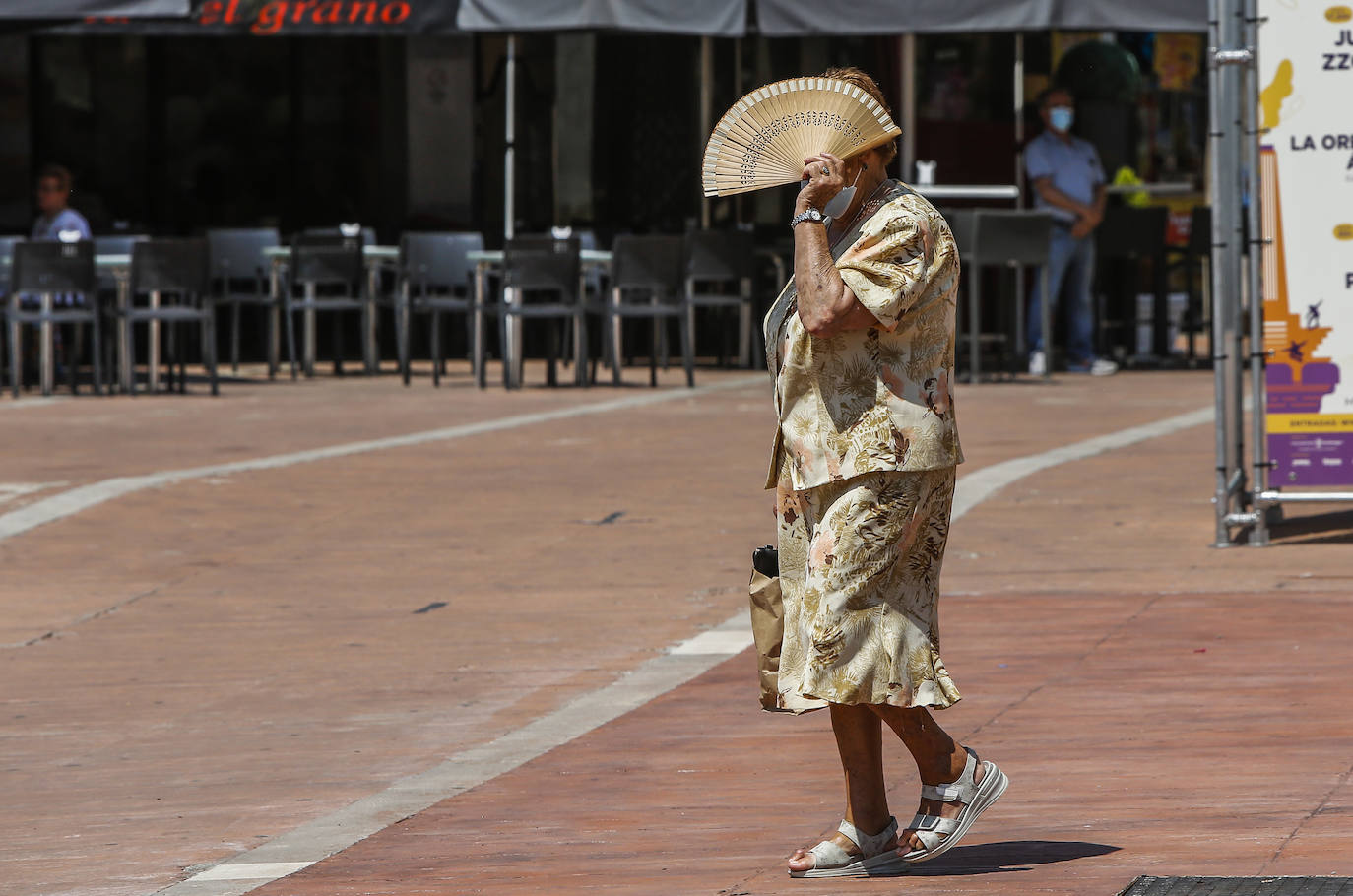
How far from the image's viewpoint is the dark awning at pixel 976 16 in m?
17.9

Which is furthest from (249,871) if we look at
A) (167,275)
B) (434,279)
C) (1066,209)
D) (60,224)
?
(1066,209)

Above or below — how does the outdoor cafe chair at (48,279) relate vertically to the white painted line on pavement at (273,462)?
above

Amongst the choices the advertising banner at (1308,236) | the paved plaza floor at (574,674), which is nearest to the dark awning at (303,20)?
the paved plaza floor at (574,674)

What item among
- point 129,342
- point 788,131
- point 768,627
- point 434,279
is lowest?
point 768,627

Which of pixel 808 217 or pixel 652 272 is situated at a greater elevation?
pixel 808 217

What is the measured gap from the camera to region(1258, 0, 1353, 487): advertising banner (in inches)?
377

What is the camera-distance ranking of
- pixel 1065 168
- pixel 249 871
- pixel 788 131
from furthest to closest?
1. pixel 1065 168
2. pixel 249 871
3. pixel 788 131

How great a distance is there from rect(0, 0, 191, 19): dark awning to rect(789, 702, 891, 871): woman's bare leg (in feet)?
46.2

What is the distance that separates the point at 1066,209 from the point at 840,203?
1469 cm

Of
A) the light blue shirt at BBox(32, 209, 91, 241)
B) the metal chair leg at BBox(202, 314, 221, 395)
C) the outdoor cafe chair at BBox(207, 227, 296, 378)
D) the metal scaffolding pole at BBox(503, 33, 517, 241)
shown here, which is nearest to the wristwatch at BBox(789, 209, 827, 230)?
the metal chair leg at BBox(202, 314, 221, 395)

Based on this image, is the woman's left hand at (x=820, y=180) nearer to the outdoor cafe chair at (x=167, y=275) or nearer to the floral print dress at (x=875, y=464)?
the floral print dress at (x=875, y=464)

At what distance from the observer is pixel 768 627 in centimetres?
501

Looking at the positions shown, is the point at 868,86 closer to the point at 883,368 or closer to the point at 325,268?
the point at 883,368

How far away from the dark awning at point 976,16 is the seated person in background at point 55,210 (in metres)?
5.48
